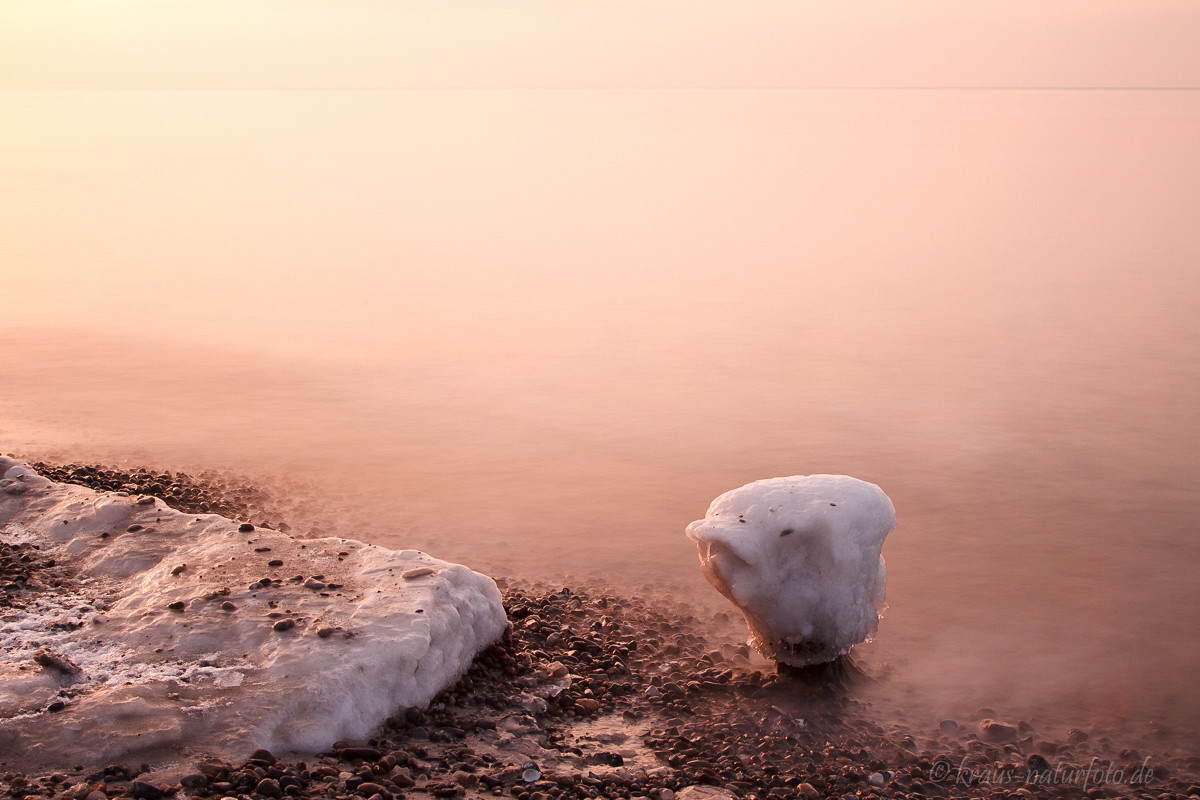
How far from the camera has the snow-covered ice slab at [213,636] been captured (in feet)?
19.2

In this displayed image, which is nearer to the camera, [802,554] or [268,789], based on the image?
[268,789]

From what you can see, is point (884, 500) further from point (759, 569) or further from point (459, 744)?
point (459, 744)

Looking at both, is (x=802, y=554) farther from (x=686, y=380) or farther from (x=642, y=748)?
(x=686, y=380)

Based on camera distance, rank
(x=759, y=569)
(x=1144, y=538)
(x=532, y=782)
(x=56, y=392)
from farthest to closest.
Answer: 1. (x=56, y=392)
2. (x=1144, y=538)
3. (x=759, y=569)
4. (x=532, y=782)

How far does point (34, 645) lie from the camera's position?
6.62 meters

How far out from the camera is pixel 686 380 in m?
16.4

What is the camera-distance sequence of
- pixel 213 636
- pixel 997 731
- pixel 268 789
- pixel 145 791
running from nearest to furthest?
pixel 145 791
pixel 268 789
pixel 213 636
pixel 997 731

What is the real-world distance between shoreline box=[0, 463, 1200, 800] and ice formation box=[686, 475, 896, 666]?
453 millimetres

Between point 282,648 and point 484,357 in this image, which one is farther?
point 484,357

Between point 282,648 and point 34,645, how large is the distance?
5.00 ft

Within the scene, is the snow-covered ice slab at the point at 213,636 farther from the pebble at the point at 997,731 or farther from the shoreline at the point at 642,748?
the pebble at the point at 997,731

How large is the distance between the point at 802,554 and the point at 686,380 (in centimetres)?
902

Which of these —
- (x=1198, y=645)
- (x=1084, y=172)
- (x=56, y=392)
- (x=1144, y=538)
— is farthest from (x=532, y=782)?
(x=1084, y=172)

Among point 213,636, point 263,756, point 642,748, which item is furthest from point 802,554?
point 213,636
